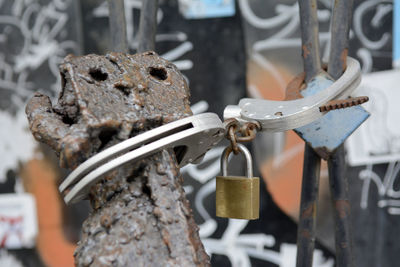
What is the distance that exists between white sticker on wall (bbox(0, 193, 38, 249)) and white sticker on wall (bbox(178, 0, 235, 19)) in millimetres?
1029

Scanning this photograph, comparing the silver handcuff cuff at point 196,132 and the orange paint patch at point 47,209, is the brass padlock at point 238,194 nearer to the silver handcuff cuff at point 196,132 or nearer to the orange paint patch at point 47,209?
the silver handcuff cuff at point 196,132

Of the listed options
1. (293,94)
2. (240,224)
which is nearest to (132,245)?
(293,94)

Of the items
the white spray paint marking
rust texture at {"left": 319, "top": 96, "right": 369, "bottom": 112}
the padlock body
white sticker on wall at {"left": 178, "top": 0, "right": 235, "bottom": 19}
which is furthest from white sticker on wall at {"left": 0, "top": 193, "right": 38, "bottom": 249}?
rust texture at {"left": 319, "top": 96, "right": 369, "bottom": 112}

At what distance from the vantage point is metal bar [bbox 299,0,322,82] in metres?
0.54

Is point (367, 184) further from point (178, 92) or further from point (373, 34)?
point (178, 92)

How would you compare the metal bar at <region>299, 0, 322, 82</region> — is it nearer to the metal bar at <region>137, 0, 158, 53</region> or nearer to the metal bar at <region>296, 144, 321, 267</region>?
the metal bar at <region>296, 144, 321, 267</region>

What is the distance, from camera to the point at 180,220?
0.32m

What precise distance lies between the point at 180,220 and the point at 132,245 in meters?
0.04

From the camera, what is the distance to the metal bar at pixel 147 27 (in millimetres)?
580

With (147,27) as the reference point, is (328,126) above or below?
below

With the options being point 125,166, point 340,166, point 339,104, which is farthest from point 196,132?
point 340,166

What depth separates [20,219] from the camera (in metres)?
1.61

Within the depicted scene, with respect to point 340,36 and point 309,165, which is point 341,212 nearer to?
point 309,165

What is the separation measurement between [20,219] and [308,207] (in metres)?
1.43
